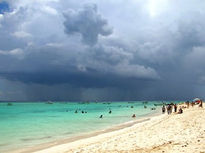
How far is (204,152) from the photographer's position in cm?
930

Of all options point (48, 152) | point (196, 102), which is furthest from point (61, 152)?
point (196, 102)

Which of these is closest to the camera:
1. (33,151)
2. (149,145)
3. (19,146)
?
(149,145)

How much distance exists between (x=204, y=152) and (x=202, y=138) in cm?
290

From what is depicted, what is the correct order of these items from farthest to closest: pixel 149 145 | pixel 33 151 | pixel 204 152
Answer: pixel 33 151, pixel 149 145, pixel 204 152

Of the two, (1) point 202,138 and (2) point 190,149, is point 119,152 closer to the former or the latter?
(2) point 190,149

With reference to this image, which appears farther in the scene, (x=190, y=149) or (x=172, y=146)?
(x=172, y=146)

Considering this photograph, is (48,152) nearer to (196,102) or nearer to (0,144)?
(0,144)

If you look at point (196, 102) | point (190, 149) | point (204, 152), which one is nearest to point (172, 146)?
point (190, 149)

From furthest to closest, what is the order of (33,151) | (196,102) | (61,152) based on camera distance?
1. (196,102)
2. (33,151)
3. (61,152)

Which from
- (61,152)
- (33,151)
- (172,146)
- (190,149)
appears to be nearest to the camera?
(190,149)

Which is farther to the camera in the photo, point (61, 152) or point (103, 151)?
point (61, 152)

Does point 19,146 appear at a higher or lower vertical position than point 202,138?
lower

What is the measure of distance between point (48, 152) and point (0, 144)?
609 cm

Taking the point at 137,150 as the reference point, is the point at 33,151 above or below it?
below
